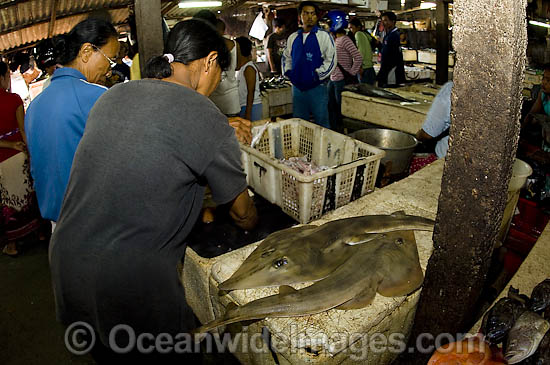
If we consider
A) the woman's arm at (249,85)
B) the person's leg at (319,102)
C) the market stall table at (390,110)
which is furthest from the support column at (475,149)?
the person's leg at (319,102)

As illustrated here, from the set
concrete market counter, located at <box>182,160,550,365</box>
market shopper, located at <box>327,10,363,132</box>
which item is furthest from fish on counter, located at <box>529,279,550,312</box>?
market shopper, located at <box>327,10,363,132</box>

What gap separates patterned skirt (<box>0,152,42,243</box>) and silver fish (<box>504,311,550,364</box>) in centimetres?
476

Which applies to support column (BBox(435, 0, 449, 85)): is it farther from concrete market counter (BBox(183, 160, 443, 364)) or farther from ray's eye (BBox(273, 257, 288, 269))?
ray's eye (BBox(273, 257, 288, 269))

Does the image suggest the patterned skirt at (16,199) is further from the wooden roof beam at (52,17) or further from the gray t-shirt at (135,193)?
the wooden roof beam at (52,17)

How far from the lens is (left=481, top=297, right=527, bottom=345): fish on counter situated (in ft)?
6.26

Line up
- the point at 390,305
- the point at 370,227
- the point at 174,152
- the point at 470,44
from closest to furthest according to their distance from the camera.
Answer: the point at 470,44 → the point at 174,152 → the point at 390,305 → the point at 370,227

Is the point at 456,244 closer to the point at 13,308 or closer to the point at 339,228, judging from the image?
the point at 339,228

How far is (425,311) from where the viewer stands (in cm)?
207

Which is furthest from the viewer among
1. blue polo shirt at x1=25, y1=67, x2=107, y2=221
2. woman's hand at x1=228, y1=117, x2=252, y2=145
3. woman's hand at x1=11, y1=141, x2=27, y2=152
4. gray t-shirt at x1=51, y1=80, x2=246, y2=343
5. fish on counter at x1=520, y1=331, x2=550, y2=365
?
woman's hand at x1=11, y1=141, x2=27, y2=152

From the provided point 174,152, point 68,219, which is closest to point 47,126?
point 68,219

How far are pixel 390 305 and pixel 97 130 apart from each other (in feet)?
5.46

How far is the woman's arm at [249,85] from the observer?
19.2 ft

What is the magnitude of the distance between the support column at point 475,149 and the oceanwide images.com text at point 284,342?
0.98 ft

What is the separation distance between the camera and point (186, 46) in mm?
1976
